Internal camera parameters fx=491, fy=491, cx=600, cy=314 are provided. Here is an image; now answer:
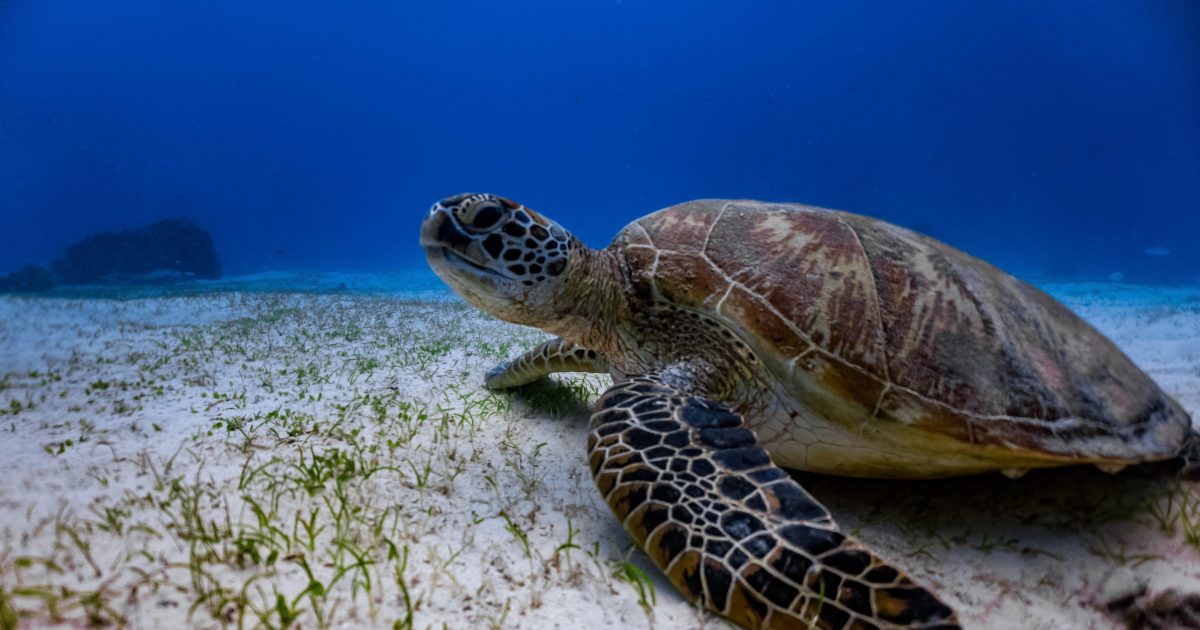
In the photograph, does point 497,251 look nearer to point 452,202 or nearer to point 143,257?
point 452,202

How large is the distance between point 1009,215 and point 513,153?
95.6 metres

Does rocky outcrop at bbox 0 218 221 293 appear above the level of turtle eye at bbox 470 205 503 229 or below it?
above

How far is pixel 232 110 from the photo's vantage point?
4082 inches

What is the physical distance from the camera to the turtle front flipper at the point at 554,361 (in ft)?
11.5

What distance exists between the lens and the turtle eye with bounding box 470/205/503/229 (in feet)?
8.79

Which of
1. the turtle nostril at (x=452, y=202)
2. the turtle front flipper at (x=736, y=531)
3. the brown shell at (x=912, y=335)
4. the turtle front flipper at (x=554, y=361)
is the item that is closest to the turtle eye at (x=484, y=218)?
the turtle nostril at (x=452, y=202)

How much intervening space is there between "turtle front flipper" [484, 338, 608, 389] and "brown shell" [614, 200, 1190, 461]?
2.98 feet

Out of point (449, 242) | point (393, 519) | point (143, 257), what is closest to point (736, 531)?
point (393, 519)

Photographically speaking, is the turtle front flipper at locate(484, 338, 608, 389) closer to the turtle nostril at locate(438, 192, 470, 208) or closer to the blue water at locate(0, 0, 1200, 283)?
the turtle nostril at locate(438, 192, 470, 208)

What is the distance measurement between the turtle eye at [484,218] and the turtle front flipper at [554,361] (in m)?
1.10

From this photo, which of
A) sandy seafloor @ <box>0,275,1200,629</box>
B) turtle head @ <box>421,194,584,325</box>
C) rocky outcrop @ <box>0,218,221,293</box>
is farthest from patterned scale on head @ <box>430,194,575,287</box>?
rocky outcrop @ <box>0,218,221,293</box>

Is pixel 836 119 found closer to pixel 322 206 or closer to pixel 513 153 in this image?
pixel 513 153

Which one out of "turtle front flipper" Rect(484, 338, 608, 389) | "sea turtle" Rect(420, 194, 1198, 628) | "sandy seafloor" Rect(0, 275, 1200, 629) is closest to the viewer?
"sandy seafloor" Rect(0, 275, 1200, 629)

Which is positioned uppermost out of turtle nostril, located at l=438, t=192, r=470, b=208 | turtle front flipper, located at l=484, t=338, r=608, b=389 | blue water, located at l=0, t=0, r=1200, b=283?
blue water, located at l=0, t=0, r=1200, b=283
